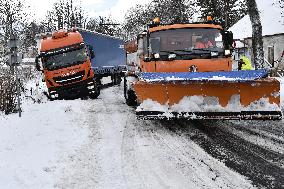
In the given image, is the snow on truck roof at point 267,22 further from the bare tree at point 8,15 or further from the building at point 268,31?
the bare tree at point 8,15

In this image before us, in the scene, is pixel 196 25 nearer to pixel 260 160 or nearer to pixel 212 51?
pixel 212 51

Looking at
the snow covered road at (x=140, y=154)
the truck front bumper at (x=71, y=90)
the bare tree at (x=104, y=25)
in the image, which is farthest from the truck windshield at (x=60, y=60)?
the bare tree at (x=104, y=25)

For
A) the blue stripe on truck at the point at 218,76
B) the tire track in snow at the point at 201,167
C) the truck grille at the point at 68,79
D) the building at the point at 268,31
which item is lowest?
the tire track in snow at the point at 201,167

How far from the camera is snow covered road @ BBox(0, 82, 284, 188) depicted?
524 centimetres

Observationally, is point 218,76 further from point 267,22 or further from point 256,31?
point 267,22

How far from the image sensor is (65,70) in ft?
57.3

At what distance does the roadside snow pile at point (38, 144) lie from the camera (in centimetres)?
548

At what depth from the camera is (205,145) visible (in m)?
7.13

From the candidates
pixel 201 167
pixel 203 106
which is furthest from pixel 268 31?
pixel 201 167

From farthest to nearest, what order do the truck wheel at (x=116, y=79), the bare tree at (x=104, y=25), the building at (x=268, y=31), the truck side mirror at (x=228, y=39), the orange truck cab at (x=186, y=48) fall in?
the bare tree at (x=104, y=25) → the building at (x=268, y=31) → the truck wheel at (x=116, y=79) → the truck side mirror at (x=228, y=39) → the orange truck cab at (x=186, y=48)

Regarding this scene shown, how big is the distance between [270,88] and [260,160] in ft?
7.55

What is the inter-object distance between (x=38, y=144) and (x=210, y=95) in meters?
3.45

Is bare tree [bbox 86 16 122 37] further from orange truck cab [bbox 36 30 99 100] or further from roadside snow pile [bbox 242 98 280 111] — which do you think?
roadside snow pile [bbox 242 98 280 111]

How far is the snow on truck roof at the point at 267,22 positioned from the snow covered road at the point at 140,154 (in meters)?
25.0
